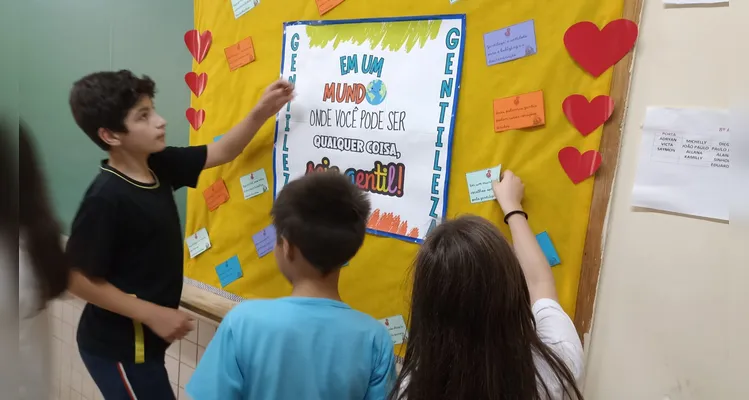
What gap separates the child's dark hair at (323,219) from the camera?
0.92m

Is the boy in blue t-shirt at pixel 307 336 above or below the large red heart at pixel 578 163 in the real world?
below

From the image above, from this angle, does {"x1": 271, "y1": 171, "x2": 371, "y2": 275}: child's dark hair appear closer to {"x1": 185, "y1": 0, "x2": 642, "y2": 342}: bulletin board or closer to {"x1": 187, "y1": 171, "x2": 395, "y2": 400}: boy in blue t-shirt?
{"x1": 187, "y1": 171, "x2": 395, "y2": 400}: boy in blue t-shirt

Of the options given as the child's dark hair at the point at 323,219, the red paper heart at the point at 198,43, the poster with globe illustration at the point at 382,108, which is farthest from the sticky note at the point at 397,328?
the red paper heart at the point at 198,43

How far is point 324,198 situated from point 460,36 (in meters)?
0.44

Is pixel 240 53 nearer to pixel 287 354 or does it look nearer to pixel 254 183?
pixel 254 183

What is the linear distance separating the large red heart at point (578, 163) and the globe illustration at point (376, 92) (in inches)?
16.4

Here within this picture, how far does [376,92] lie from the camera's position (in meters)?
1.18

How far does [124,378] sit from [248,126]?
686mm

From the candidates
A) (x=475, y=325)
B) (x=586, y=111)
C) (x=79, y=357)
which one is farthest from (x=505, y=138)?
(x=79, y=357)

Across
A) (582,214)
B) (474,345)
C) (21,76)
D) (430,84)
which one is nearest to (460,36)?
(430,84)

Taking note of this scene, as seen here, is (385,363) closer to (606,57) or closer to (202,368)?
(202,368)

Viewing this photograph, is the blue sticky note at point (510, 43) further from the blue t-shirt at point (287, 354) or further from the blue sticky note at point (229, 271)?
the blue sticky note at point (229, 271)

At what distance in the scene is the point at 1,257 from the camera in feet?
1.49

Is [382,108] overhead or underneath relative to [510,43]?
underneath
